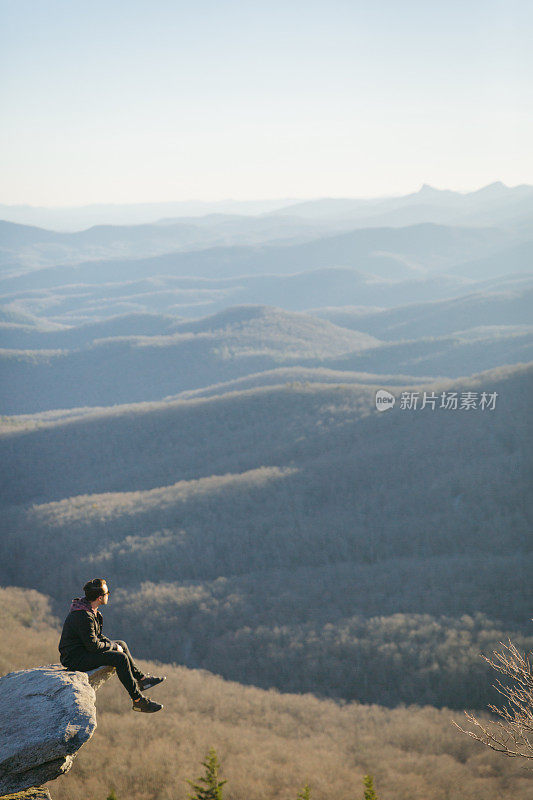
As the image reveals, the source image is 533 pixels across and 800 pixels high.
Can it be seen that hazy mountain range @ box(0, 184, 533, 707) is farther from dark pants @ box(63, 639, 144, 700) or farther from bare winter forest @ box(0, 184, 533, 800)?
dark pants @ box(63, 639, 144, 700)

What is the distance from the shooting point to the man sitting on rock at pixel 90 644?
10195mm

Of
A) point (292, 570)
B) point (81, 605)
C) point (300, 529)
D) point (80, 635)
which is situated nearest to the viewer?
point (80, 635)

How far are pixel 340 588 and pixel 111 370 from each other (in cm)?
14217

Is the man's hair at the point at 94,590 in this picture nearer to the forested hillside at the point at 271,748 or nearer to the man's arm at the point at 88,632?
the man's arm at the point at 88,632

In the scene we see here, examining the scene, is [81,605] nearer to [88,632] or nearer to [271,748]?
[88,632]

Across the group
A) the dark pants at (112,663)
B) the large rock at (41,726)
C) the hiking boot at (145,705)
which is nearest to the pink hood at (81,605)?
the dark pants at (112,663)

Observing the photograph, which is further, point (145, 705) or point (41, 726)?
point (145, 705)

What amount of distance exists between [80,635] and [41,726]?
1475mm

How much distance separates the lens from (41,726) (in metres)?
9.24

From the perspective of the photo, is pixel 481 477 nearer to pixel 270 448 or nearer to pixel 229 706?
pixel 270 448

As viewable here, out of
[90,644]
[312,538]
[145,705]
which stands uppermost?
[90,644]

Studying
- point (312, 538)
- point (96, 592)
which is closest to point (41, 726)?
point (96, 592)

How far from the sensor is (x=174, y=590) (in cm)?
3878

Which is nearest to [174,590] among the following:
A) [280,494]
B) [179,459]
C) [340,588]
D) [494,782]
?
[340,588]
